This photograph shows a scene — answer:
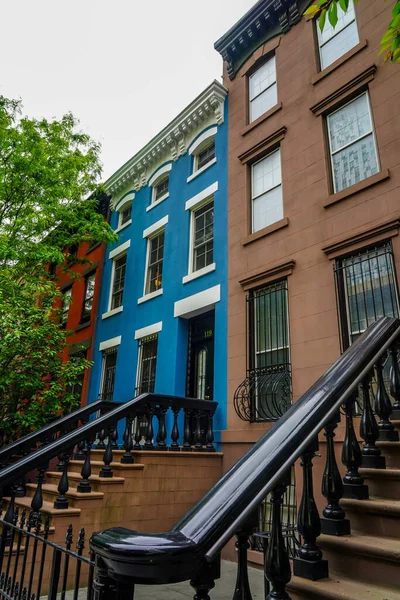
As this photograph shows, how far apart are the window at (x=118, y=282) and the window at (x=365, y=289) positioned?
8.14 meters

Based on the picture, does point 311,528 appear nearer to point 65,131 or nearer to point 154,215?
point 154,215

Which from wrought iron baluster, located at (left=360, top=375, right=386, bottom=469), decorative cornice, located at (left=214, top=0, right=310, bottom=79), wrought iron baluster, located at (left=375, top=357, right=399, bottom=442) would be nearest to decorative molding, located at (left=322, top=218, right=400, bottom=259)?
wrought iron baluster, located at (left=375, top=357, right=399, bottom=442)

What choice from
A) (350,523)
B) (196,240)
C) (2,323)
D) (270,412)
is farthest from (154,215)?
(350,523)

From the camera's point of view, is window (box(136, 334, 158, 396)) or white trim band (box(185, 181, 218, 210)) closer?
white trim band (box(185, 181, 218, 210))

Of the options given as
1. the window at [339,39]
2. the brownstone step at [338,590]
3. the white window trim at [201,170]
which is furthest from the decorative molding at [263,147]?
the brownstone step at [338,590]

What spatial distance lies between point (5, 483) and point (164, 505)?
2.53m

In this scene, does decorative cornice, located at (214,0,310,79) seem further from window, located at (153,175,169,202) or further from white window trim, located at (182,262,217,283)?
white window trim, located at (182,262,217,283)

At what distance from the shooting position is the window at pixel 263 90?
32.2 ft

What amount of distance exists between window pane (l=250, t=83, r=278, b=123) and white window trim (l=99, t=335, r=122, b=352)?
709cm

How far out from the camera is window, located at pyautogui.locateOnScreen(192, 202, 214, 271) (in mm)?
10297

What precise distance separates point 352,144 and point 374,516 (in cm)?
674

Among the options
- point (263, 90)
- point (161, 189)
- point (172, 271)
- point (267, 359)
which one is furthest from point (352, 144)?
point (161, 189)

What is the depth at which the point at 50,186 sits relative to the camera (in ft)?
39.8

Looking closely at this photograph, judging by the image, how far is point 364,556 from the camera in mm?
2416
